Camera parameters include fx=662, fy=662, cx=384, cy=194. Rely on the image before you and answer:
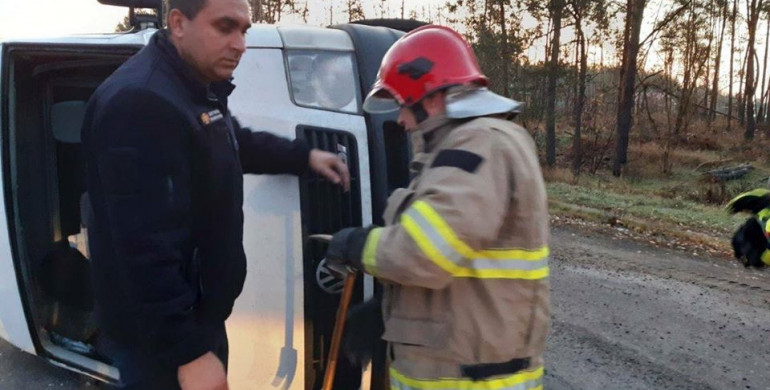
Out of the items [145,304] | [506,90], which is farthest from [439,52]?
[506,90]

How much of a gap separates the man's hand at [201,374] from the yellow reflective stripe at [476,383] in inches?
22.4

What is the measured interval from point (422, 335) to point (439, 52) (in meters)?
0.83

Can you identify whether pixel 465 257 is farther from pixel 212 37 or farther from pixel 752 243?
pixel 752 243

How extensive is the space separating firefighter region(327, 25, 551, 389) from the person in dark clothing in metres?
0.38

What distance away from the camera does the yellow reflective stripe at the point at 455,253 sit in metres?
1.71

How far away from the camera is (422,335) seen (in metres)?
1.92

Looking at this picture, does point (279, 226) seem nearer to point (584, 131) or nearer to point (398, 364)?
point (398, 364)

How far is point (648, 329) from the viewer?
4910 millimetres

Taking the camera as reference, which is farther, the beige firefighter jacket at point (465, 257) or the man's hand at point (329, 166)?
the man's hand at point (329, 166)

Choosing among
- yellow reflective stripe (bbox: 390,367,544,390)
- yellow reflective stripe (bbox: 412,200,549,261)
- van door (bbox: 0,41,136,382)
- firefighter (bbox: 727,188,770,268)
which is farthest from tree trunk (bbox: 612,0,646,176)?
yellow reflective stripe (bbox: 412,200,549,261)

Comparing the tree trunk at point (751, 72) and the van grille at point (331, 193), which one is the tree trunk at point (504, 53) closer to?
the tree trunk at point (751, 72)

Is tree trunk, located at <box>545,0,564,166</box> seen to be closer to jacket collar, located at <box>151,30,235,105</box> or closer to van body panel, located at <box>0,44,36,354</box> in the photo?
van body panel, located at <box>0,44,36,354</box>

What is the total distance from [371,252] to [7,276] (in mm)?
2391

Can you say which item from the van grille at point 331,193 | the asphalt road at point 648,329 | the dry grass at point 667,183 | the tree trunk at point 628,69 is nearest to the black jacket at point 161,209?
the van grille at point 331,193
